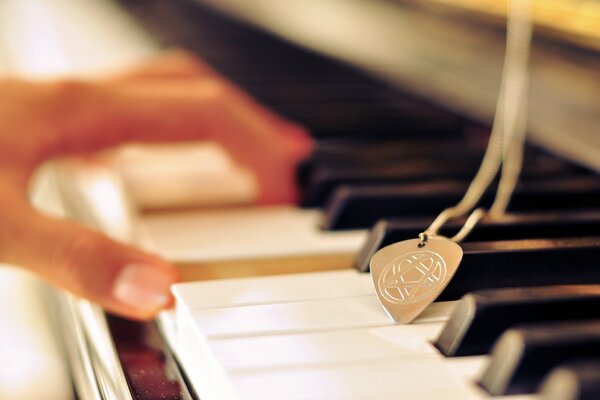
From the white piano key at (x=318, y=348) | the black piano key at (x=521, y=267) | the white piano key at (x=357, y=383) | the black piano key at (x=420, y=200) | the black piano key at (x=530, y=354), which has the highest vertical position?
the black piano key at (x=420, y=200)

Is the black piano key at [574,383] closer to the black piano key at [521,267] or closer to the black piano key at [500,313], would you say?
the black piano key at [500,313]

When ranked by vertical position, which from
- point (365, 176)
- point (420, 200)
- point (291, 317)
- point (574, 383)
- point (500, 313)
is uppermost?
point (365, 176)

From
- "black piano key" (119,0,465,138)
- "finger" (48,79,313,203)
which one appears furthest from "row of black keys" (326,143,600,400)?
"black piano key" (119,0,465,138)

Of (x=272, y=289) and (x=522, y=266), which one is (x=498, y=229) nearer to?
(x=522, y=266)

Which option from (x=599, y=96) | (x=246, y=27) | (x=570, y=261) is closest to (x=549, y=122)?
(x=599, y=96)

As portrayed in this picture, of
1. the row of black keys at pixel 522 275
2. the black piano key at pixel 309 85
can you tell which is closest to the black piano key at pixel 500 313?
the row of black keys at pixel 522 275

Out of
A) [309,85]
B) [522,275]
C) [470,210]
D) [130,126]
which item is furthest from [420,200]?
[309,85]
